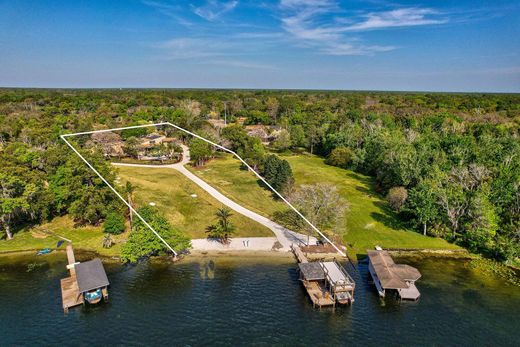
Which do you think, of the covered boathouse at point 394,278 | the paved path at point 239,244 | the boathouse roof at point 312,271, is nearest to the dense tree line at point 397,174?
the covered boathouse at point 394,278

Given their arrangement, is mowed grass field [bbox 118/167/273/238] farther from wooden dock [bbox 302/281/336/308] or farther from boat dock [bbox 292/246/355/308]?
wooden dock [bbox 302/281/336/308]

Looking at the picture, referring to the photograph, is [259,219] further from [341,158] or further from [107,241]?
[341,158]

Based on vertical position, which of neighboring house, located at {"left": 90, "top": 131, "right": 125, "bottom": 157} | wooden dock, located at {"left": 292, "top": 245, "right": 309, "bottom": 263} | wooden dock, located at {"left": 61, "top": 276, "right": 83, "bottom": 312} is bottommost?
wooden dock, located at {"left": 61, "top": 276, "right": 83, "bottom": 312}

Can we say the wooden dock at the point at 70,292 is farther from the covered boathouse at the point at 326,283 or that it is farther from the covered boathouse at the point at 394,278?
the covered boathouse at the point at 394,278

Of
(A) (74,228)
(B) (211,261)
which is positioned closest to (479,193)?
(B) (211,261)

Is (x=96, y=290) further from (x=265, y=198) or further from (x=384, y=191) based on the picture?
(x=384, y=191)

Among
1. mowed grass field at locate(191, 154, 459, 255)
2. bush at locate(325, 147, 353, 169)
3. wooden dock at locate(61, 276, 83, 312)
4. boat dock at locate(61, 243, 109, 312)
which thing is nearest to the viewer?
wooden dock at locate(61, 276, 83, 312)

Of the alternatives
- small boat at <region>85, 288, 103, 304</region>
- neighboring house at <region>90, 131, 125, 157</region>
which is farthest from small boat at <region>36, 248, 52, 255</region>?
neighboring house at <region>90, 131, 125, 157</region>
